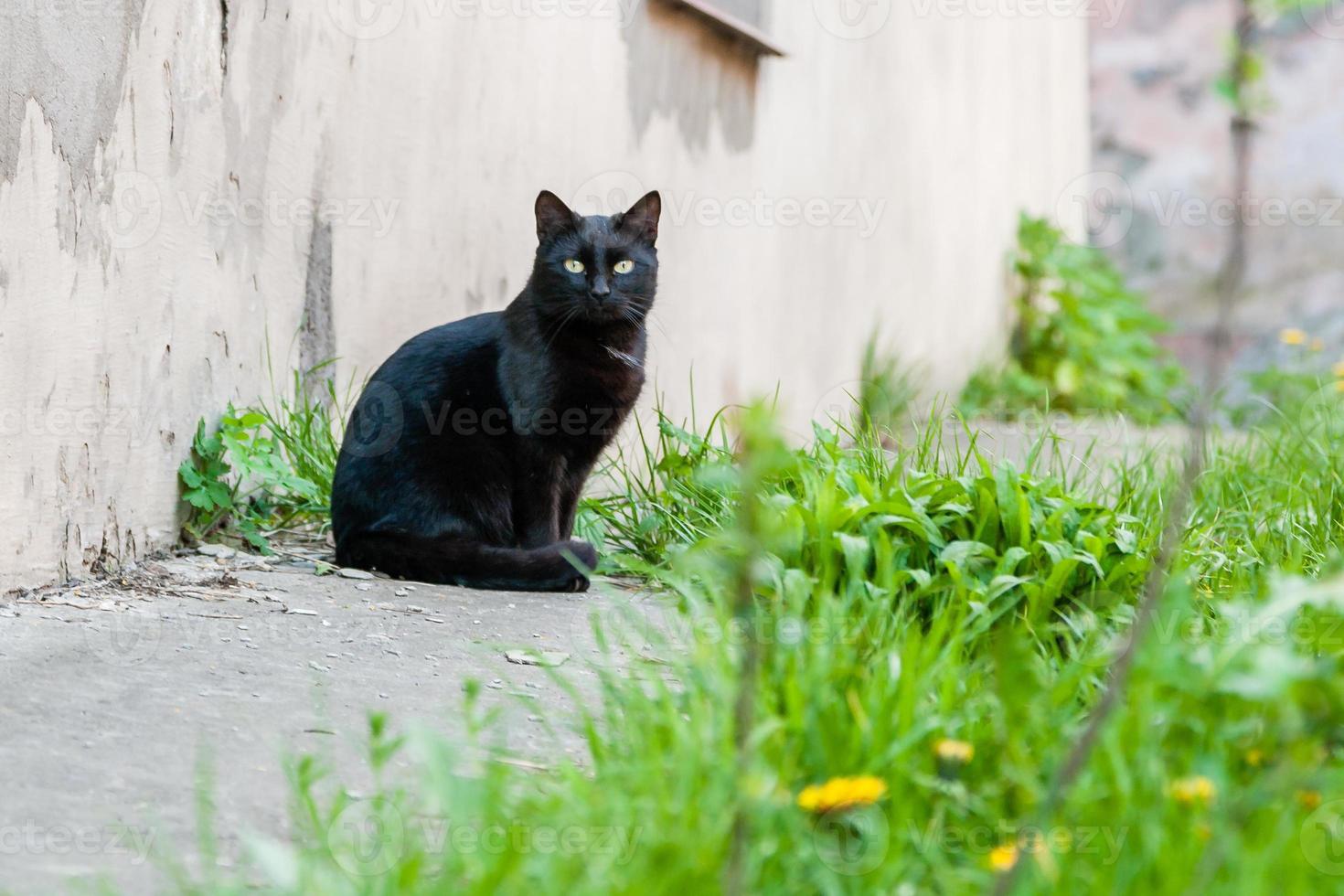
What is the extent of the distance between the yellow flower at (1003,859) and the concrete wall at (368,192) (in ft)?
6.12

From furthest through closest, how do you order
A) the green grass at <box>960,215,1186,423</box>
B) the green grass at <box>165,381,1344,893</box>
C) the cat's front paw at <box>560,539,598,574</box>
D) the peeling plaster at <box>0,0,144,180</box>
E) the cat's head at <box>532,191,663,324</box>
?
1. the green grass at <box>960,215,1186,423</box>
2. the cat's head at <box>532,191,663,324</box>
3. the cat's front paw at <box>560,539,598,574</box>
4. the peeling plaster at <box>0,0,144,180</box>
5. the green grass at <box>165,381,1344,893</box>

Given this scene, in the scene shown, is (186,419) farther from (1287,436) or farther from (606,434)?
(1287,436)

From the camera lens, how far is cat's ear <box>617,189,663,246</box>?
3244 millimetres

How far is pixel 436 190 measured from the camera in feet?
12.4

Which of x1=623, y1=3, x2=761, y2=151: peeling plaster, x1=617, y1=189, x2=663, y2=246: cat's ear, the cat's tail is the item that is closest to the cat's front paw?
the cat's tail

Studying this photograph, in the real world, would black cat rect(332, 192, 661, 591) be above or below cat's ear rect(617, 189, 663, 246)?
below

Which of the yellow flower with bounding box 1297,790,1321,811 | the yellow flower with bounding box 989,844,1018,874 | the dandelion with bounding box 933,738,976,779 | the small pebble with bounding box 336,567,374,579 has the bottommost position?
the yellow flower with bounding box 989,844,1018,874

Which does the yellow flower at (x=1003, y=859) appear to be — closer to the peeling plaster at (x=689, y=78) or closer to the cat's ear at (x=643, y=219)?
the cat's ear at (x=643, y=219)

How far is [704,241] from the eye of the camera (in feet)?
16.0

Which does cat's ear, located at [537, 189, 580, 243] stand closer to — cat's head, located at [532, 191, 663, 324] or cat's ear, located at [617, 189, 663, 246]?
cat's head, located at [532, 191, 663, 324]

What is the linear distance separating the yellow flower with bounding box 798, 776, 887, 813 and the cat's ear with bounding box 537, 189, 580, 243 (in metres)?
1.97

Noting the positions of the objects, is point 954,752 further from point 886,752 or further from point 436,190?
point 436,190

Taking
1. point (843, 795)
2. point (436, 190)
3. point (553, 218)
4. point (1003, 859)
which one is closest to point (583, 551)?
point (553, 218)

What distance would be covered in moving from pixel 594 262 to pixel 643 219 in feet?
0.70
